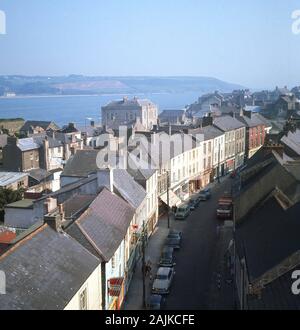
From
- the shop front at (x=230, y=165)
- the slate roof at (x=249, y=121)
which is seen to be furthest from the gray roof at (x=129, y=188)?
the slate roof at (x=249, y=121)

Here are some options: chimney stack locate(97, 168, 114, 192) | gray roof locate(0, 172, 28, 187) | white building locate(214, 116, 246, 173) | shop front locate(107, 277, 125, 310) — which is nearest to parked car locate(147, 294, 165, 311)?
shop front locate(107, 277, 125, 310)

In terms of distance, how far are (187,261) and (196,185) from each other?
2673 cm

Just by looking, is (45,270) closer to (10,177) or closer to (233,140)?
(10,177)

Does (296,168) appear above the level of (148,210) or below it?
above

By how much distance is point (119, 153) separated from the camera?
40031mm

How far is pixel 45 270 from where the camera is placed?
648 inches

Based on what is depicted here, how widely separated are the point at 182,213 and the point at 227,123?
3104cm

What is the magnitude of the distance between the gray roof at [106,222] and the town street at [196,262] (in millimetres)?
5183

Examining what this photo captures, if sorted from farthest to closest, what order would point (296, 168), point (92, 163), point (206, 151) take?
point (206, 151), point (92, 163), point (296, 168)

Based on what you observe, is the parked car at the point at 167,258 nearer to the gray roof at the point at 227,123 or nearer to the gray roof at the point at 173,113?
the gray roof at the point at 227,123

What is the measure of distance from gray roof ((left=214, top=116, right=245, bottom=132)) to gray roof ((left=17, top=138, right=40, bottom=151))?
A: 26879 millimetres
